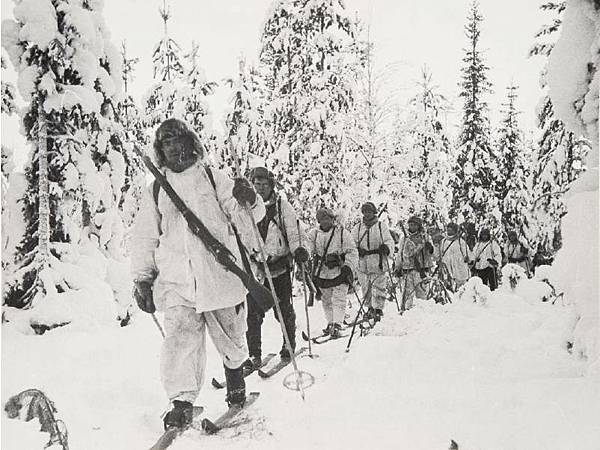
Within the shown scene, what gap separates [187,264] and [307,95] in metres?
10.1

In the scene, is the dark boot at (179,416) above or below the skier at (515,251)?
above

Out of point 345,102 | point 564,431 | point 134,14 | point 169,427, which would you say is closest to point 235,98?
point 345,102

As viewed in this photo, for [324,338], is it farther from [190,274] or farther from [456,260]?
[456,260]

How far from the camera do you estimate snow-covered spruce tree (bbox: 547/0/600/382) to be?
125 inches

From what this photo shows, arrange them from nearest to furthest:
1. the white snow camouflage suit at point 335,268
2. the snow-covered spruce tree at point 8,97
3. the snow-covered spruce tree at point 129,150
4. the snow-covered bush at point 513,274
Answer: the snow-covered spruce tree at point 8,97
the white snow camouflage suit at point 335,268
the snow-covered spruce tree at point 129,150
the snow-covered bush at point 513,274

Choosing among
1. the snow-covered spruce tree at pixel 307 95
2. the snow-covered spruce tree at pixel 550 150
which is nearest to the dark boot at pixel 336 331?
the snow-covered spruce tree at pixel 550 150

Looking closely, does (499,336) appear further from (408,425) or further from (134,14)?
(134,14)

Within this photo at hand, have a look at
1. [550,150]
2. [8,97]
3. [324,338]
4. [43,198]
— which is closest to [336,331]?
[324,338]

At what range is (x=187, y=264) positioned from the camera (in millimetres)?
3717

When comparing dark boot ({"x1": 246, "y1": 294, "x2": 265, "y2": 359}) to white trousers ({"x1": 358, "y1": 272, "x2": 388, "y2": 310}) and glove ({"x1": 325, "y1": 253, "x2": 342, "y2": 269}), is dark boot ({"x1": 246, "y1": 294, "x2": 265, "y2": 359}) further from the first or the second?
white trousers ({"x1": 358, "y1": 272, "x2": 388, "y2": 310})

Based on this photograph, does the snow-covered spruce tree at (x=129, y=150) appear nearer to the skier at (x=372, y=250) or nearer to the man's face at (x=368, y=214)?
the man's face at (x=368, y=214)

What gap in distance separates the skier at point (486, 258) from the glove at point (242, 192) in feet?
30.1

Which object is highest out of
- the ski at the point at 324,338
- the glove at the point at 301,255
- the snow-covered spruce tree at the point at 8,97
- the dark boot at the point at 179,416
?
the snow-covered spruce tree at the point at 8,97

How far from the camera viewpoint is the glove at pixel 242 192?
3779 millimetres
